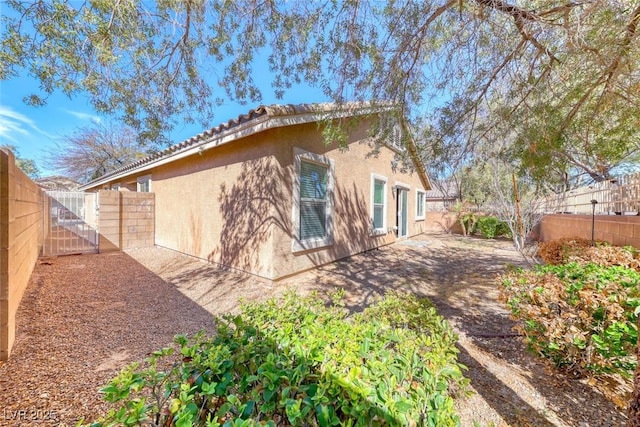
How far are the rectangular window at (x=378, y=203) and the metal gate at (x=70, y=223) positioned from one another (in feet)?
30.8

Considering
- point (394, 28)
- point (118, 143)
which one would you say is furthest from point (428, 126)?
point (118, 143)

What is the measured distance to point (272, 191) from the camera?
5.54 meters

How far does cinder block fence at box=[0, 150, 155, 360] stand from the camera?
275 centimetres

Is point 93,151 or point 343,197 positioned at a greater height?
point 93,151

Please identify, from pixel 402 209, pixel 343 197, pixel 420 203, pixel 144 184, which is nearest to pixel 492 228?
pixel 420 203

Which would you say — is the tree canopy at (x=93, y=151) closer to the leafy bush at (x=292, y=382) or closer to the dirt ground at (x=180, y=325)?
the dirt ground at (x=180, y=325)

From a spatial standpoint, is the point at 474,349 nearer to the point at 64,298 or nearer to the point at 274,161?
the point at 274,161

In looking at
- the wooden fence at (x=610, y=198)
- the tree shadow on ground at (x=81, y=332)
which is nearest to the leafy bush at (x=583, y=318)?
the wooden fence at (x=610, y=198)

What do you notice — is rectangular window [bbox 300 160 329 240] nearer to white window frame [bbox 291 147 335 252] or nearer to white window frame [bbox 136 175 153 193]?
white window frame [bbox 291 147 335 252]

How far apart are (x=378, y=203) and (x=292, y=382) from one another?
29.9 ft

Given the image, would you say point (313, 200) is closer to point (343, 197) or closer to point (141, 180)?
point (343, 197)

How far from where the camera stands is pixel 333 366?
1401 mm

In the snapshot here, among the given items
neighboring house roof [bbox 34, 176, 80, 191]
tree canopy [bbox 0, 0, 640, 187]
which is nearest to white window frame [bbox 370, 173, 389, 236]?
tree canopy [bbox 0, 0, 640, 187]

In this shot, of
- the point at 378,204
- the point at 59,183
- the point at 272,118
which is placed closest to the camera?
the point at 272,118
